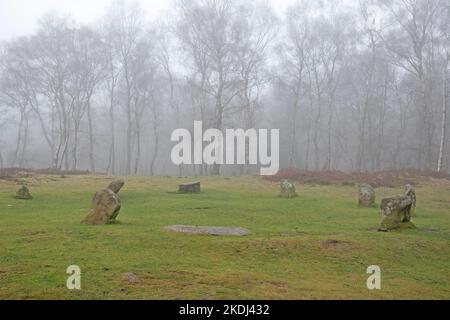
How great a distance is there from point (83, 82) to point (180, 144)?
12.5 metres

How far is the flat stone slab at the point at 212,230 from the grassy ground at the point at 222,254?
1.31 feet

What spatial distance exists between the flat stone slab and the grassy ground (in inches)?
15.7

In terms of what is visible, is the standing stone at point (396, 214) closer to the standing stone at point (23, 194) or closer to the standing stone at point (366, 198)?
the standing stone at point (366, 198)

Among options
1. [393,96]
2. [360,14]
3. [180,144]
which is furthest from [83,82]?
[393,96]

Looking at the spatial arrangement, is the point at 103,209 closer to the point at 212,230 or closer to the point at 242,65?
the point at 212,230

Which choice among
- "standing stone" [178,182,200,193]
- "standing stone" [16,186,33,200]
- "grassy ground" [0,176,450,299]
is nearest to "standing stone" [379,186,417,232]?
"grassy ground" [0,176,450,299]

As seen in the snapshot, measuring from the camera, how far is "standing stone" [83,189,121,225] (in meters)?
13.9

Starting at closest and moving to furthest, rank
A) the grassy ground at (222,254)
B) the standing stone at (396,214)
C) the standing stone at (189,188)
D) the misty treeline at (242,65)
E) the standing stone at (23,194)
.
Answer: the grassy ground at (222,254) < the standing stone at (396,214) < the standing stone at (23,194) < the standing stone at (189,188) < the misty treeline at (242,65)

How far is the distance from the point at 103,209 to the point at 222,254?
4.89 metres

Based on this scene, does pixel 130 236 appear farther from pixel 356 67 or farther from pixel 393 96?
pixel 393 96

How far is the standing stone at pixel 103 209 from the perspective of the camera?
45.7 feet

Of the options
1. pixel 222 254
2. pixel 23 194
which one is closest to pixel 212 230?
pixel 222 254

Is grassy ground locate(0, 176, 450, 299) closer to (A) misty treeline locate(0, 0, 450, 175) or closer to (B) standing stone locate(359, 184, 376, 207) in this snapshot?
(B) standing stone locate(359, 184, 376, 207)

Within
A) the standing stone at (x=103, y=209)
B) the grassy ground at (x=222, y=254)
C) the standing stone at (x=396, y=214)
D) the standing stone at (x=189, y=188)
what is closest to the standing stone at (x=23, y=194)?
the grassy ground at (x=222, y=254)
